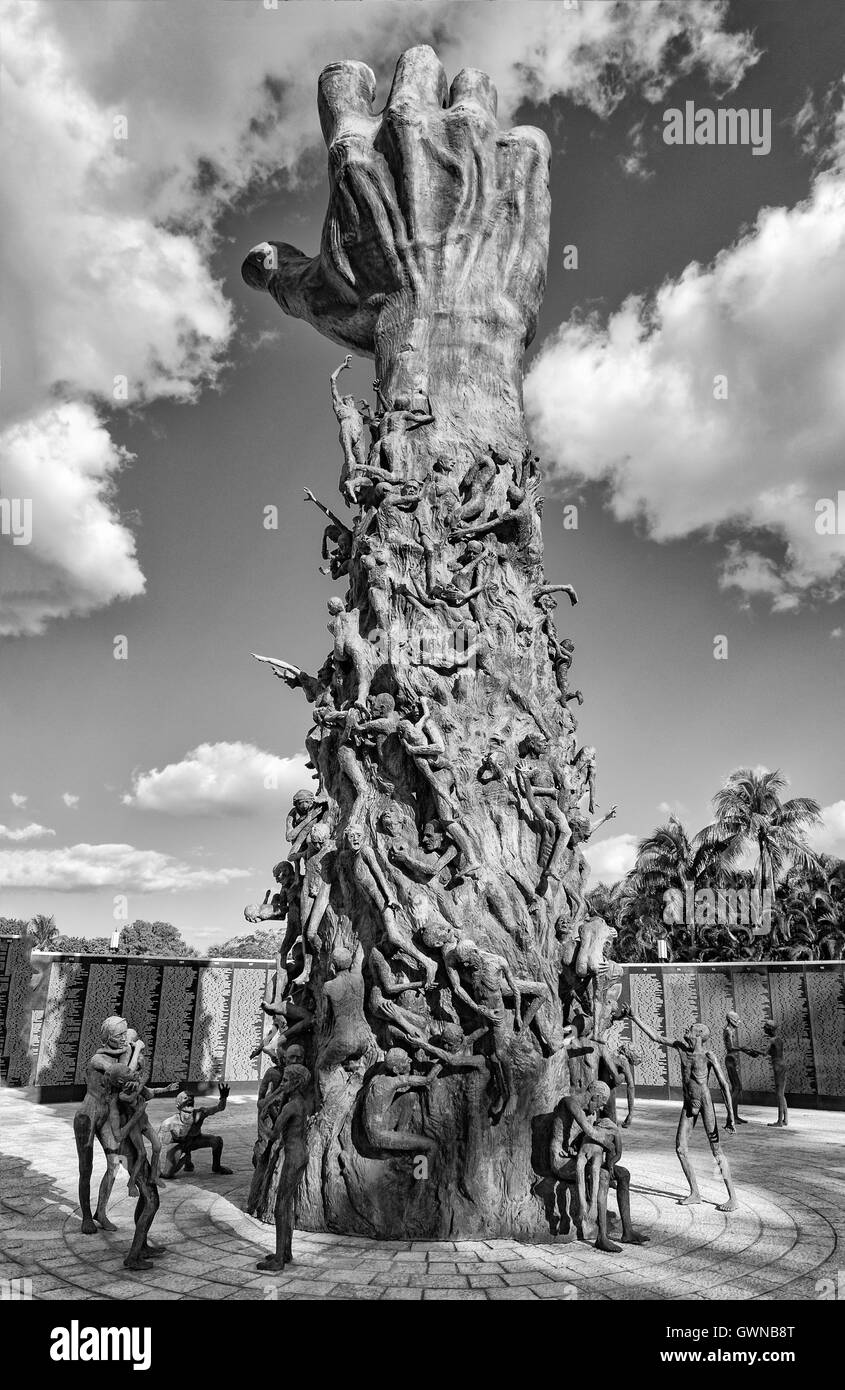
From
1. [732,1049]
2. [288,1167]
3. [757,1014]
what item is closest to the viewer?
[288,1167]

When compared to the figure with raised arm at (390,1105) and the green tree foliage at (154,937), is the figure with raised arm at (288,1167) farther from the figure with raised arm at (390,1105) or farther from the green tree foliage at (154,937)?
the green tree foliage at (154,937)

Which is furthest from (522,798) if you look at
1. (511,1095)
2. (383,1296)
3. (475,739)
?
(383,1296)

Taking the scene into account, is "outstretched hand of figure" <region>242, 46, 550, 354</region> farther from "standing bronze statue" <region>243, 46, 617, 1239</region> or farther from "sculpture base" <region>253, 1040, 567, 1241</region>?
"sculpture base" <region>253, 1040, 567, 1241</region>

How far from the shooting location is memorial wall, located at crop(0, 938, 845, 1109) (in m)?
15.6

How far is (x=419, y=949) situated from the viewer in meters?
8.52

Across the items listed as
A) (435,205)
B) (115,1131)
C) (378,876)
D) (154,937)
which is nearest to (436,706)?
(378,876)

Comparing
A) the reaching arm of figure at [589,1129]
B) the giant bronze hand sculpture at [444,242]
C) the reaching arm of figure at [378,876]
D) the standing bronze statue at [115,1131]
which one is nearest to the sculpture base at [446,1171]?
the reaching arm of figure at [589,1129]

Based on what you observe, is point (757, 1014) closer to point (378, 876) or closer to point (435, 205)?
point (378, 876)

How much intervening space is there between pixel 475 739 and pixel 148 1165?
5.13 m

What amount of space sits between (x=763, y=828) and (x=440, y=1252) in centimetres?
2856

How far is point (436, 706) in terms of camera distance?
9.57 meters

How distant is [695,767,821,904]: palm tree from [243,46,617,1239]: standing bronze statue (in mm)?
24879

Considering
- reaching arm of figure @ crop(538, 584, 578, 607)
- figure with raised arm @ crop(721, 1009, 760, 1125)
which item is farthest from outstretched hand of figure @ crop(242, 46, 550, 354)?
figure with raised arm @ crop(721, 1009, 760, 1125)

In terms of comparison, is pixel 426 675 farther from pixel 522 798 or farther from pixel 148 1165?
pixel 148 1165
